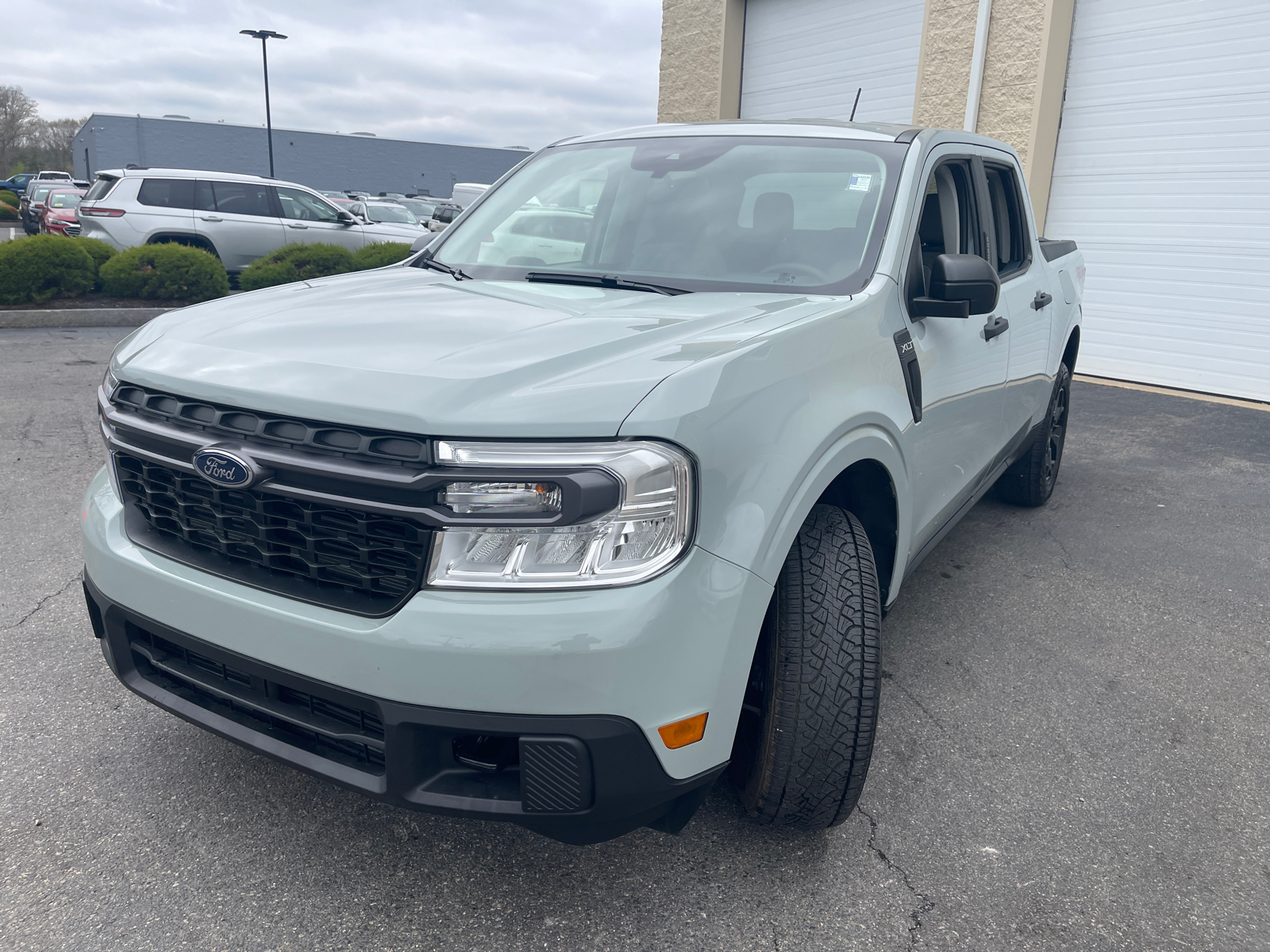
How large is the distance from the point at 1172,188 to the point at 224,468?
32.6ft

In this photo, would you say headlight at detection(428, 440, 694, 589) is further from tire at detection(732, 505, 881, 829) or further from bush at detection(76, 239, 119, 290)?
bush at detection(76, 239, 119, 290)

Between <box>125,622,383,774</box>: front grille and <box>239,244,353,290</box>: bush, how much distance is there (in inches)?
395

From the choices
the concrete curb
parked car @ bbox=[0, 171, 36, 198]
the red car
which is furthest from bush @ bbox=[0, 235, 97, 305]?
parked car @ bbox=[0, 171, 36, 198]

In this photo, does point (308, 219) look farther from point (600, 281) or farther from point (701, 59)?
point (600, 281)

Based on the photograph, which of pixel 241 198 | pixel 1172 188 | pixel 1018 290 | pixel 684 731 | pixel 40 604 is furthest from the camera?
pixel 241 198

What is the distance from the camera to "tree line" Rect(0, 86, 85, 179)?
77.8 metres

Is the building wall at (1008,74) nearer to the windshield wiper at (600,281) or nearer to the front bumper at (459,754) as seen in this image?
the windshield wiper at (600,281)

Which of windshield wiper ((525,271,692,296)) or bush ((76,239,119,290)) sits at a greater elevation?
windshield wiper ((525,271,692,296))

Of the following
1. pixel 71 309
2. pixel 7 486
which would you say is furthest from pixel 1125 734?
pixel 71 309

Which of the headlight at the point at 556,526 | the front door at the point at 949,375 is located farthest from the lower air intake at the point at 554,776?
the front door at the point at 949,375

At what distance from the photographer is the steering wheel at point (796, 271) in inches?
102

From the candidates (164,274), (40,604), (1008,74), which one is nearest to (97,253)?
(164,274)

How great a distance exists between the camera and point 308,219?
1362 centimetres

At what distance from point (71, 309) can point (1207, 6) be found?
11812 mm
